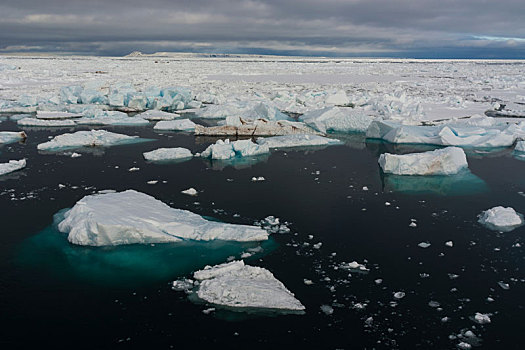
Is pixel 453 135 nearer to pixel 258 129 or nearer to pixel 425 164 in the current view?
pixel 425 164

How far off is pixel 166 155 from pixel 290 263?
17.9 ft

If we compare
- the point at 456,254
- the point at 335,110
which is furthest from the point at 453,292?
the point at 335,110

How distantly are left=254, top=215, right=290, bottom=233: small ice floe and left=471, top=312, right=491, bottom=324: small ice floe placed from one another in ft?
8.29

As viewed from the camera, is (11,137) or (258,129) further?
(258,129)

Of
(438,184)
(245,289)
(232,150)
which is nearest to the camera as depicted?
(245,289)

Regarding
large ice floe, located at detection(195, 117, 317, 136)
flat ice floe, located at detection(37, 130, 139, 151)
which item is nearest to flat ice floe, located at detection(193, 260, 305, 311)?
flat ice floe, located at detection(37, 130, 139, 151)

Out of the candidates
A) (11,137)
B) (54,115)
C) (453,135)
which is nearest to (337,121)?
(453,135)

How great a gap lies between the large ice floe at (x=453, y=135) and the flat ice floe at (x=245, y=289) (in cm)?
806

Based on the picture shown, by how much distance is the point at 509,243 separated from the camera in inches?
225

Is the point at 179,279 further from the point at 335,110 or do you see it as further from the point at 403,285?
the point at 335,110

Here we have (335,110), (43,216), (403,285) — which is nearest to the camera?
(403,285)

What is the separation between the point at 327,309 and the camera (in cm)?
429

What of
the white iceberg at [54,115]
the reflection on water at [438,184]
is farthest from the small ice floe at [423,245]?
the white iceberg at [54,115]

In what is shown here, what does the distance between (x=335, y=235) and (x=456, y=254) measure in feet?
4.76
